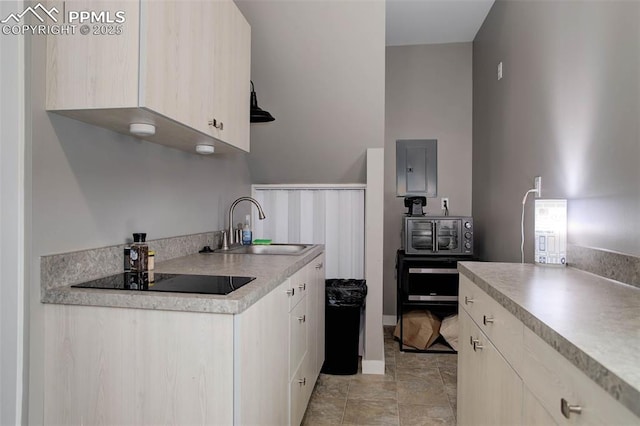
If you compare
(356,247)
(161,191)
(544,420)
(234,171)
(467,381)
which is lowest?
(467,381)

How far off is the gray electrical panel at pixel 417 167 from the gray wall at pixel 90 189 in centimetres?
214

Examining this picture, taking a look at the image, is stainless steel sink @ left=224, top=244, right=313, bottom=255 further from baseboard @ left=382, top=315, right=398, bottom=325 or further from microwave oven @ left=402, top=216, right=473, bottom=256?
baseboard @ left=382, top=315, right=398, bottom=325

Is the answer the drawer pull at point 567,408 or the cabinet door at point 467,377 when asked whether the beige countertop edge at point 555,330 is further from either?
the cabinet door at point 467,377

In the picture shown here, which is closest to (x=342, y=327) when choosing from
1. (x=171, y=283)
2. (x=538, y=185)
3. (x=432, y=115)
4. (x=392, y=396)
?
(x=392, y=396)

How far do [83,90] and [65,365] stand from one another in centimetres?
85

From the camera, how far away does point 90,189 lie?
54.6 inches

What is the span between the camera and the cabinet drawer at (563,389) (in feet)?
2.02

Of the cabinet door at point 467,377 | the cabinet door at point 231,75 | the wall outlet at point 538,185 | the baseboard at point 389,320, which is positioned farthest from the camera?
the baseboard at point 389,320

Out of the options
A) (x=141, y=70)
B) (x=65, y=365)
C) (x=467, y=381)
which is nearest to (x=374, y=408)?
(x=467, y=381)

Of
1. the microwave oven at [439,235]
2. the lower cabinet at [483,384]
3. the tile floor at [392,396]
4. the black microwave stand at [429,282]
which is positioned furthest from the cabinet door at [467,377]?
the microwave oven at [439,235]

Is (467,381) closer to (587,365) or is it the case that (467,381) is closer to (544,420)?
(544,420)

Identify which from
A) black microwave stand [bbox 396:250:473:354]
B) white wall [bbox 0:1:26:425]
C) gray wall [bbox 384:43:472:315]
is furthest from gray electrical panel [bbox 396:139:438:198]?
white wall [bbox 0:1:26:425]

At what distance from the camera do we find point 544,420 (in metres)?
0.88

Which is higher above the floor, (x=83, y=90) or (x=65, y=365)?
(x=83, y=90)
